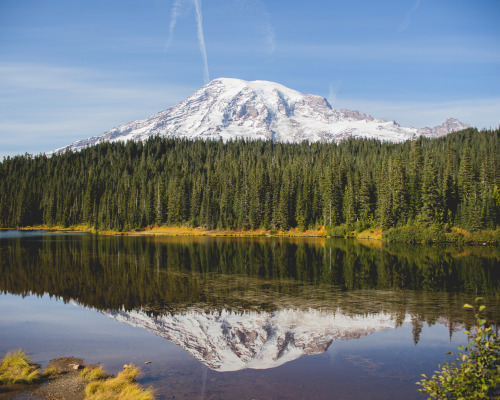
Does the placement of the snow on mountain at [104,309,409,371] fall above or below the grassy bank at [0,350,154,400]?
below

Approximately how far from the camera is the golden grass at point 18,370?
528 inches

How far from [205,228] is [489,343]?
126 metres

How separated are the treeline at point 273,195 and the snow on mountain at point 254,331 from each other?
241 ft

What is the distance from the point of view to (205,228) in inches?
5231

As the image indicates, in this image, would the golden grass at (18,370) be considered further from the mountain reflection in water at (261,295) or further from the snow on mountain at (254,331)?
the mountain reflection in water at (261,295)

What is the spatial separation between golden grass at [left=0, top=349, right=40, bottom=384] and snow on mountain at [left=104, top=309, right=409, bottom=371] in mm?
5846

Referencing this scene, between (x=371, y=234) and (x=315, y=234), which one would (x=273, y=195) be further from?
(x=371, y=234)

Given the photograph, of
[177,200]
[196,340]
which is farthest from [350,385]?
[177,200]

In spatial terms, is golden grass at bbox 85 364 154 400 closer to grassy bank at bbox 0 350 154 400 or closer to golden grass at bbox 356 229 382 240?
grassy bank at bbox 0 350 154 400

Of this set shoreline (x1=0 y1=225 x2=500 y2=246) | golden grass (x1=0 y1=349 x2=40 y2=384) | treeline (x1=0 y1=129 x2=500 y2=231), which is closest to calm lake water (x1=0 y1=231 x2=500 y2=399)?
golden grass (x1=0 y1=349 x2=40 y2=384)

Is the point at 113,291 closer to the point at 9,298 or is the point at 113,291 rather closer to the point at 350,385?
the point at 9,298

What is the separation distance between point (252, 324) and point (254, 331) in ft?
4.11

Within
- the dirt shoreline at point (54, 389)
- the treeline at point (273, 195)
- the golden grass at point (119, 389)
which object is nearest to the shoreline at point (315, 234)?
the treeline at point (273, 195)

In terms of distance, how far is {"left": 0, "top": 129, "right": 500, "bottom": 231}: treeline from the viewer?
95.1m
